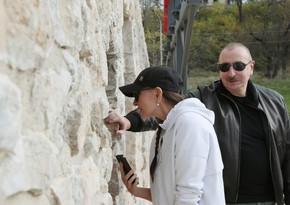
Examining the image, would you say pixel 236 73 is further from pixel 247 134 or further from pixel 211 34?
pixel 211 34

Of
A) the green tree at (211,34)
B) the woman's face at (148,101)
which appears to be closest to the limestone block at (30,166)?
the woman's face at (148,101)

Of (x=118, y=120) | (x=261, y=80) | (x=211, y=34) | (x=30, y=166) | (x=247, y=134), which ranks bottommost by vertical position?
(x=261, y=80)

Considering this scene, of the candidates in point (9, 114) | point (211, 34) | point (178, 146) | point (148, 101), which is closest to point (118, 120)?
point (148, 101)

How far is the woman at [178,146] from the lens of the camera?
6.30 feet

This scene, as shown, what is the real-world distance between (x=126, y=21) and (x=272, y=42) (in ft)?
90.6

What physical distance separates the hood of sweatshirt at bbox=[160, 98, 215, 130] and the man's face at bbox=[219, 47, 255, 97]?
3.06 ft

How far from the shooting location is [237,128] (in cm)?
290

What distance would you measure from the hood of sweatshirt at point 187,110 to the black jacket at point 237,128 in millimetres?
839

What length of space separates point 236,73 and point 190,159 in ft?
3.87

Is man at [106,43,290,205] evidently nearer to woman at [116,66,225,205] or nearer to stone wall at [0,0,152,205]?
stone wall at [0,0,152,205]

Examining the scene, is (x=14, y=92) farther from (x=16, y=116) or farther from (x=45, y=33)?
(x=45, y=33)

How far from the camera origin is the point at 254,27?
104 feet

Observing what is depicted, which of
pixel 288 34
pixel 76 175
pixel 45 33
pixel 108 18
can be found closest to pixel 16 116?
pixel 45 33

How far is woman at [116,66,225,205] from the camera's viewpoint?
1.92 metres
